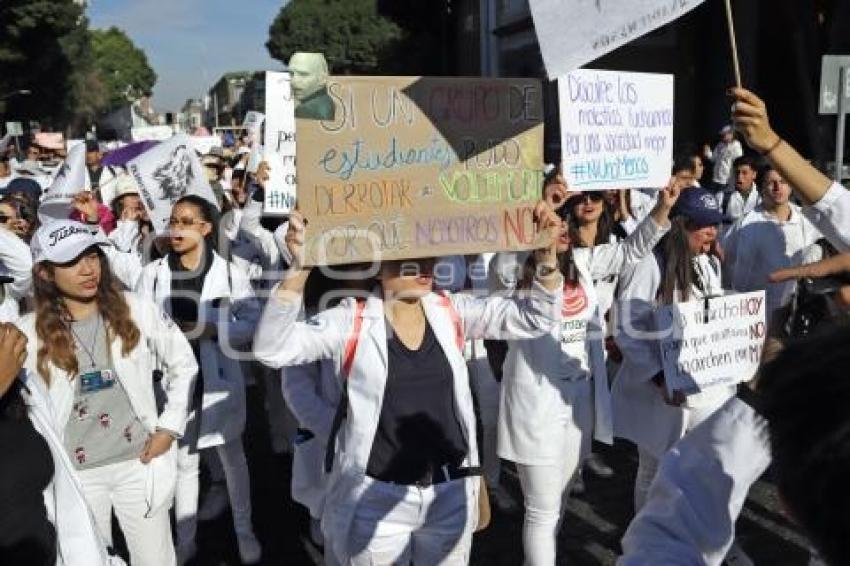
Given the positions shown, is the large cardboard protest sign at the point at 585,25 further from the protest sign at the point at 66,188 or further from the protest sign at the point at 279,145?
the protest sign at the point at 66,188

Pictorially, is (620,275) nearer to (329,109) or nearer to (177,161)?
(329,109)

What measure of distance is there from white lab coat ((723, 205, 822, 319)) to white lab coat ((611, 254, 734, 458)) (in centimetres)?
121

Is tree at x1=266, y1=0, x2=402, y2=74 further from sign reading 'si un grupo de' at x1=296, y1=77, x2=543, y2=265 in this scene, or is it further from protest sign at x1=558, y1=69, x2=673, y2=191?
sign reading 'si un grupo de' at x1=296, y1=77, x2=543, y2=265

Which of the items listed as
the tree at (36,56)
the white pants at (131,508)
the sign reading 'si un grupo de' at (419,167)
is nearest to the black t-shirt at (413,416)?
the sign reading 'si un grupo de' at (419,167)

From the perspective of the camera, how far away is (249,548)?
439 centimetres

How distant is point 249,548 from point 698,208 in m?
2.80

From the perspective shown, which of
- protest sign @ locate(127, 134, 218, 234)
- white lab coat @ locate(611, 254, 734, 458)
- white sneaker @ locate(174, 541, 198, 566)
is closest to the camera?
white lab coat @ locate(611, 254, 734, 458)

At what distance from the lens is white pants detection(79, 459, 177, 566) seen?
3.15 metres

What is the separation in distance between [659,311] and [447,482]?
1.29 meters

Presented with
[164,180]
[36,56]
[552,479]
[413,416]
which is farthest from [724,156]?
[36,56]

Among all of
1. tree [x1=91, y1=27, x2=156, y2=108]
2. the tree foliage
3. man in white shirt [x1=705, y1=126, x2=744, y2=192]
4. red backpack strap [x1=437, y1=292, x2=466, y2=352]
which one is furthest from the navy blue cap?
tree [x1=91, y1=27, x2=156, y2=108]

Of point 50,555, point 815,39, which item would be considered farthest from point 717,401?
point 815,39

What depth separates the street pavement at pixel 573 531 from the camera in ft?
13.8

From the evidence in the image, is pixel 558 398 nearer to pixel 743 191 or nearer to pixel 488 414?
pixel 488 414
